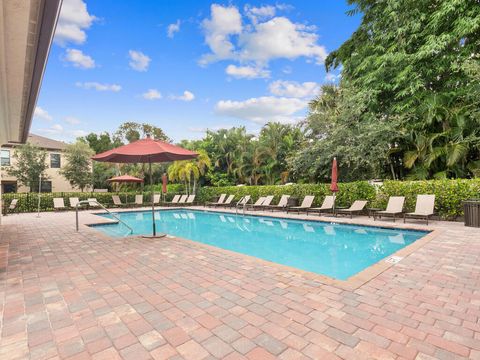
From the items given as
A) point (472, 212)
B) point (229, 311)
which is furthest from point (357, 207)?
point (229, 311)

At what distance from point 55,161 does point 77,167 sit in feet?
27.9

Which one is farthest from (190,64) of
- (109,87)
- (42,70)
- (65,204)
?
(42,70)

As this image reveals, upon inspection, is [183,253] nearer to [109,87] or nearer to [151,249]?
[151,249]

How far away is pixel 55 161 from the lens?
30.1 m

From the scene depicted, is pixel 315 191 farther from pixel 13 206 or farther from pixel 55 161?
pixel 55 161

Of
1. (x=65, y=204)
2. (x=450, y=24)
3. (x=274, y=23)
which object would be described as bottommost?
(x=65, y=204)

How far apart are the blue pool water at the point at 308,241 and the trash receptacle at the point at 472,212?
5.08ft

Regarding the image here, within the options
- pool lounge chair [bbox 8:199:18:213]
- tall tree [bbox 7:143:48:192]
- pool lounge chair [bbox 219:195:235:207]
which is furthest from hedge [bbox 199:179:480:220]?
tall tree [bbox 7:143:48:192]

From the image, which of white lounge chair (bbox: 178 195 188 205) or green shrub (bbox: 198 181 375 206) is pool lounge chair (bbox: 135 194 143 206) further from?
green shrub (bbox: 198 181 375 206)

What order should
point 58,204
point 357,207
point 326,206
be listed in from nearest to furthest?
point 357,207 < point 326,206 < point 58,204

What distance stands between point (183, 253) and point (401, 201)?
28.7 ft

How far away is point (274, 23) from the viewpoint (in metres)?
15.6

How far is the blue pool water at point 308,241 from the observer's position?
6461mm

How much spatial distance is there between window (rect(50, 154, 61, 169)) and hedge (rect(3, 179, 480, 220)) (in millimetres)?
13966
